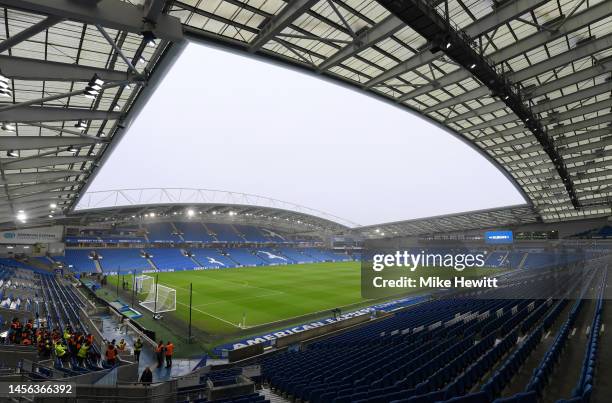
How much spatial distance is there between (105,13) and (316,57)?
11715 mm

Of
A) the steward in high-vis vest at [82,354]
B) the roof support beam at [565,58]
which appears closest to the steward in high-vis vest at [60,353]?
the steward in high-vis vest at [82,354]

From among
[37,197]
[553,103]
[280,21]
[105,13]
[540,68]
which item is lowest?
[37,197]

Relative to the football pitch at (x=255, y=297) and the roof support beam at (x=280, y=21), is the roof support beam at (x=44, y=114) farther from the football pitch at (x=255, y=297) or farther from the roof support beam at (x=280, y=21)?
the football pitch at (x=255, y=297)

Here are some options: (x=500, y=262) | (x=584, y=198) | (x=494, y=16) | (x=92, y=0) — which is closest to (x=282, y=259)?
(x=500, y=262)

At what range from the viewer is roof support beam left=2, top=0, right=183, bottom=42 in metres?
6.54

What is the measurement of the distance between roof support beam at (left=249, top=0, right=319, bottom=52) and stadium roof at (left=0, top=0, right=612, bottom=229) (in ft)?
0.21

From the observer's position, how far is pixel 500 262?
6512 centimetres

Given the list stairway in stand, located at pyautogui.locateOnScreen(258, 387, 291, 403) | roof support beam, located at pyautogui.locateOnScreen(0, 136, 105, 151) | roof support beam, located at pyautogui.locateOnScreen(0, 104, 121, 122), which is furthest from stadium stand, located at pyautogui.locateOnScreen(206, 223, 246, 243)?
stairway in stand, located at pyautogui.locateOnScreen(258, 387, 291, 403)

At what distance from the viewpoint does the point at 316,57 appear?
17344 millimetres

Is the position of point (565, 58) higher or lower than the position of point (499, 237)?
higher

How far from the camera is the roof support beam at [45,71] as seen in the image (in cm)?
1016

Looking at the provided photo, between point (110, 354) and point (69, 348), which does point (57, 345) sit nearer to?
point (69, 348)

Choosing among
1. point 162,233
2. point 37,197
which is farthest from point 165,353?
point 162,233

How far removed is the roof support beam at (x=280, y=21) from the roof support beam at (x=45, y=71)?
5541mm
